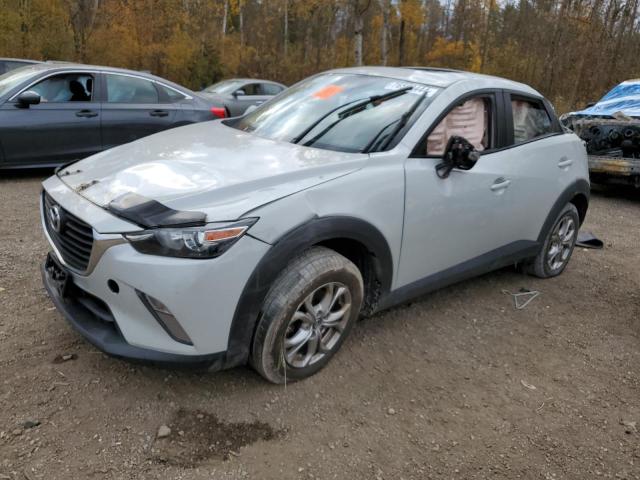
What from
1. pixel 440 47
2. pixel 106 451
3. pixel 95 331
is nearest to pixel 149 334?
pixel 95 331

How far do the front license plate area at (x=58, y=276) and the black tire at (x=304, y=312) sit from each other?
97cm

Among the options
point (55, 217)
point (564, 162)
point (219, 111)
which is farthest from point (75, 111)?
point (564, 162)

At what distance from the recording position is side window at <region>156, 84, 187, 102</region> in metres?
7.42

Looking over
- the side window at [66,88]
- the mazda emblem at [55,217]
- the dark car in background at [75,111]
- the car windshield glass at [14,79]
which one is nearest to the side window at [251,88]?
the dark car in background at [75,111]

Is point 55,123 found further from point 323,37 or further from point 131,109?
point 323,37

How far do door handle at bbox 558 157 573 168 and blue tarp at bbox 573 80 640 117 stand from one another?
4303mm

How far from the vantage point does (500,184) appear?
3650 millimetres

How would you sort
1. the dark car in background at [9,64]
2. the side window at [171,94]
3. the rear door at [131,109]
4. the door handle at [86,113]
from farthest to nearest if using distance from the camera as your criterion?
the dark car in background at [9,64] → the side window at [171,94] → the rear door at [131,109] → the door handle at [86,113]

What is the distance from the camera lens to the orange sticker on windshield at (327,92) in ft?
12.1

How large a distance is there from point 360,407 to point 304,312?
1.85 ft

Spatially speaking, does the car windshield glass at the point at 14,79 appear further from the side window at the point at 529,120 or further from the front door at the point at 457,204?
the side window at the point at 529,120

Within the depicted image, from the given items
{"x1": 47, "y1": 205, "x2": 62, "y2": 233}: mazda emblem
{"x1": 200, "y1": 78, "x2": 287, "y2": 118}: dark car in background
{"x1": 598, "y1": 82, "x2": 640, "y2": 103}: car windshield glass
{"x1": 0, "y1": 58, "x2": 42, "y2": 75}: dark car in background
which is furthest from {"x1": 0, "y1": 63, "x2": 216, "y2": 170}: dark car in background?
{"x1": 598, "y1": 82, "x2": 640, "y2": 103}: car windshield glass

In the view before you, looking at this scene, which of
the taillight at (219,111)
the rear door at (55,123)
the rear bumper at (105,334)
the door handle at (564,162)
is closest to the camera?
the rear bumper at (105,334)

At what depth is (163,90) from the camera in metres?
7.42
